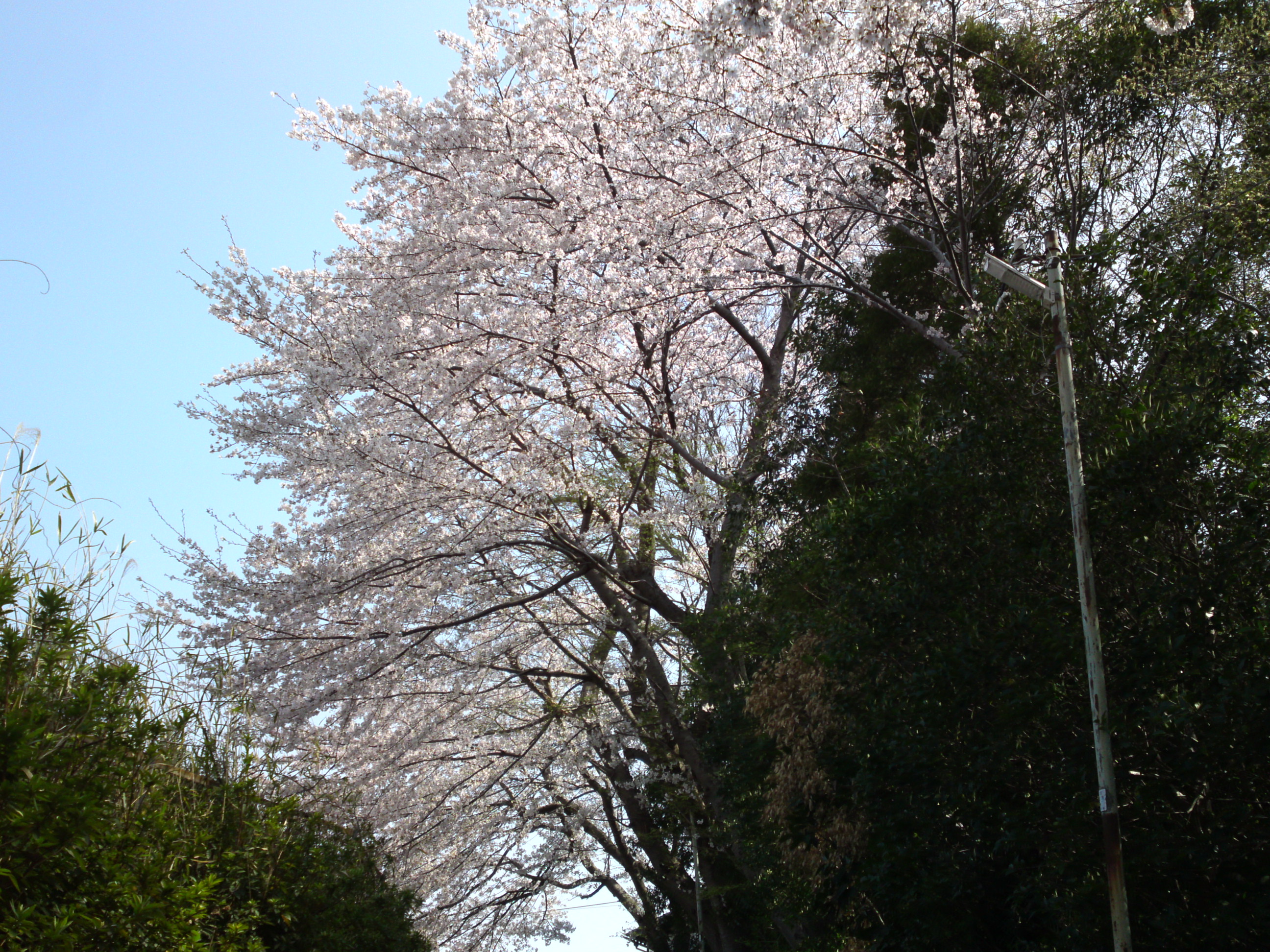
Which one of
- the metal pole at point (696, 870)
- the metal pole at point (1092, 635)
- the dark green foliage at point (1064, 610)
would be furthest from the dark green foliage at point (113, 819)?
the metal pole at point (696, 870)

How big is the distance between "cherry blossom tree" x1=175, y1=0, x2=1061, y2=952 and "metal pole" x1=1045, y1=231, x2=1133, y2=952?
2.20 m

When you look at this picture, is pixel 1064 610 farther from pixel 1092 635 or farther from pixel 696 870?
pixel 696 870

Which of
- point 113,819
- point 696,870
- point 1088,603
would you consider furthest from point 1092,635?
point 696,870

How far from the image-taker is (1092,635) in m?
6.01

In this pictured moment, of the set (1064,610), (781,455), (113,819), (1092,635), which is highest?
(781,455)

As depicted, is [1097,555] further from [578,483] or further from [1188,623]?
[578,483]

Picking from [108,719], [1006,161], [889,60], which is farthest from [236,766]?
[1006,161]

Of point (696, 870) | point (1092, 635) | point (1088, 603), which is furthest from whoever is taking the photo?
point (696, 870)

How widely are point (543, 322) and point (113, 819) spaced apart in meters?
7.31

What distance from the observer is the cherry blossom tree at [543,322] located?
10398 mm

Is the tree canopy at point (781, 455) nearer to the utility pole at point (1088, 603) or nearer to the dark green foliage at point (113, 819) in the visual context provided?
the utility pole at point (1088, 603)

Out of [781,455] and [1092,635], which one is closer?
[1092,635]

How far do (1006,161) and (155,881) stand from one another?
11.1m

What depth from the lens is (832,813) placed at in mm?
8938
